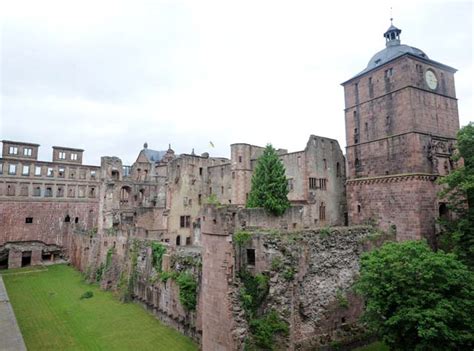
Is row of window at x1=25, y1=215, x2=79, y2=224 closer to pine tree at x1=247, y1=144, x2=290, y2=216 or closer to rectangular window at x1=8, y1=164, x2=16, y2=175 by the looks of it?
rectangular window at x1=8, y1=164, x2=16, y2=175

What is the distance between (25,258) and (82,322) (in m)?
30.3

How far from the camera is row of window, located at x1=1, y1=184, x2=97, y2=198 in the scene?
50.1 m

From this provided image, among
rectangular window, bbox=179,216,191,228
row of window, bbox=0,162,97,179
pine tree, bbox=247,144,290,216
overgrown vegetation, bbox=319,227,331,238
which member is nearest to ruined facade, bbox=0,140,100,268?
row of window, bbox=0,162,97,179

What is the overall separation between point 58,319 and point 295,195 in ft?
82.5

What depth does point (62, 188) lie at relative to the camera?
5484cm

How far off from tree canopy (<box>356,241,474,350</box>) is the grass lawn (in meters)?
11.8

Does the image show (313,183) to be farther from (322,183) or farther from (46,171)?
(46,171)

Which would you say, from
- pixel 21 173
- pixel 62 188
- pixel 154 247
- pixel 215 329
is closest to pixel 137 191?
pixel 62 188

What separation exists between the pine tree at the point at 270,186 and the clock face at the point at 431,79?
1551 cm

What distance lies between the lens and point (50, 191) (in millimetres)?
53719

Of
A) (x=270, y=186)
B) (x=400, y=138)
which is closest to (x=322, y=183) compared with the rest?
(x=270, y=186)

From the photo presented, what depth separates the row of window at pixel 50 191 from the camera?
50.1 metres

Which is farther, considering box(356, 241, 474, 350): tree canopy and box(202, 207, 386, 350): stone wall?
box(202, 207, 386, 350): stone wall

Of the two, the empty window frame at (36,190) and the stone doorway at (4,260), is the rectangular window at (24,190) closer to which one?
the empty window frame at (36,190)
